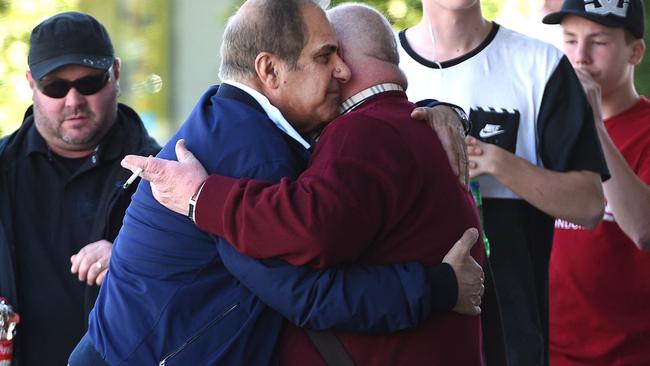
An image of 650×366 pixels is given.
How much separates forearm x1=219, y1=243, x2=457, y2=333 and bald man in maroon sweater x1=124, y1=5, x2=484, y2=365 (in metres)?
0.04

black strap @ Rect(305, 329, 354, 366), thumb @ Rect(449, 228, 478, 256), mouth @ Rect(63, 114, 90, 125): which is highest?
thumb @ Rect(449, 228, 478, 256)

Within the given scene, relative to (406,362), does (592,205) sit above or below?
below

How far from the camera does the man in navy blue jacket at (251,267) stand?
102 inches

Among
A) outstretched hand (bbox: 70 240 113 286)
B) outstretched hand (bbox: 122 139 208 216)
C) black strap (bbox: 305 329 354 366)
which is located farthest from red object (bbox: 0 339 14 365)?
black strap (bbox: 305 329 354 366)

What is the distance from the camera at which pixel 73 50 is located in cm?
397

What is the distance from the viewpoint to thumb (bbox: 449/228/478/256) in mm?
2725

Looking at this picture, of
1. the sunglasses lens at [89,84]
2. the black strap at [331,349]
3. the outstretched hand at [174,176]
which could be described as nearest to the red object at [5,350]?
the sunglasses lens at [89,84]

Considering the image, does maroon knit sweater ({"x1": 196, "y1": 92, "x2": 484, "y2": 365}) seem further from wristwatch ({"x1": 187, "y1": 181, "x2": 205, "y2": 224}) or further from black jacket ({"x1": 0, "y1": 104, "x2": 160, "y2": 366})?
black jacket ({"x1": 0, "y1": 104, "x2": 160, "y2": 366})

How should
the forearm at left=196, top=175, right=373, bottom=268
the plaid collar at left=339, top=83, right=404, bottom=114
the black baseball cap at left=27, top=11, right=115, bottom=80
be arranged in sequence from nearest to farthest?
the forearm at left=196, top=175, right=373, bottom=268 < the plaid collar at left=339, top=83, right=404, bottom=114 < the black baseball cap at left=27, top=11, right=115, bottom=80

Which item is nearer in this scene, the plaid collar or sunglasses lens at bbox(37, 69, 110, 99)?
the plaid collar

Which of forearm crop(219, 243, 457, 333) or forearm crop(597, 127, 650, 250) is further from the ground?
forearm crop(219, 243, 457, 333)

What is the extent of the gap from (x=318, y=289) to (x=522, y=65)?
1.42 metres

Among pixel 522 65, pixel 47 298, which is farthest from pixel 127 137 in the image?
pixel 522 65

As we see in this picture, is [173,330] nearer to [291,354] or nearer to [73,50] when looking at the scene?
[291,354]
